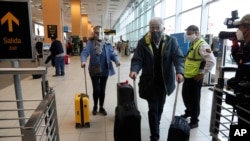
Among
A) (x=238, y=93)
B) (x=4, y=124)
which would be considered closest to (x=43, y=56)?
(x=4, y=124)

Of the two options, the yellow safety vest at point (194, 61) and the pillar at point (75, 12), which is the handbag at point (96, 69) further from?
the pillar at point (75, 12)

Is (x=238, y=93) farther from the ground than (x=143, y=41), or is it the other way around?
(x=143, y=41)

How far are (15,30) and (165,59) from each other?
1507mm

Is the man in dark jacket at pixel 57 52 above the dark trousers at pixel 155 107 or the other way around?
above

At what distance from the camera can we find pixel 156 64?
7.81 ft

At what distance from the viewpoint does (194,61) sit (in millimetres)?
2875

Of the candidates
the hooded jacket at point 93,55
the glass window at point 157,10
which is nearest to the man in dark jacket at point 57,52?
the hooded jacket at point 93,55

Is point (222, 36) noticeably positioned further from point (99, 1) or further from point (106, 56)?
point (99, 1)

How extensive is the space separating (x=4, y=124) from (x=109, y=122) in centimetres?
153

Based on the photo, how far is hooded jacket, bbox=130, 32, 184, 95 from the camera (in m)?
2.36

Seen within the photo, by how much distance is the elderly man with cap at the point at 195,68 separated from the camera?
2.75 m

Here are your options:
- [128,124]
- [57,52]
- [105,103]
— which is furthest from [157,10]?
[128,124]

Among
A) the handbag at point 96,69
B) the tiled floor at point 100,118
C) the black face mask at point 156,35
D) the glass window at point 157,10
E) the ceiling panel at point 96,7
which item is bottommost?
the tiled floor at point 100,118

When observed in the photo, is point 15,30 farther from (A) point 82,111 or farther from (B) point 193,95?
(B) point 193,95
